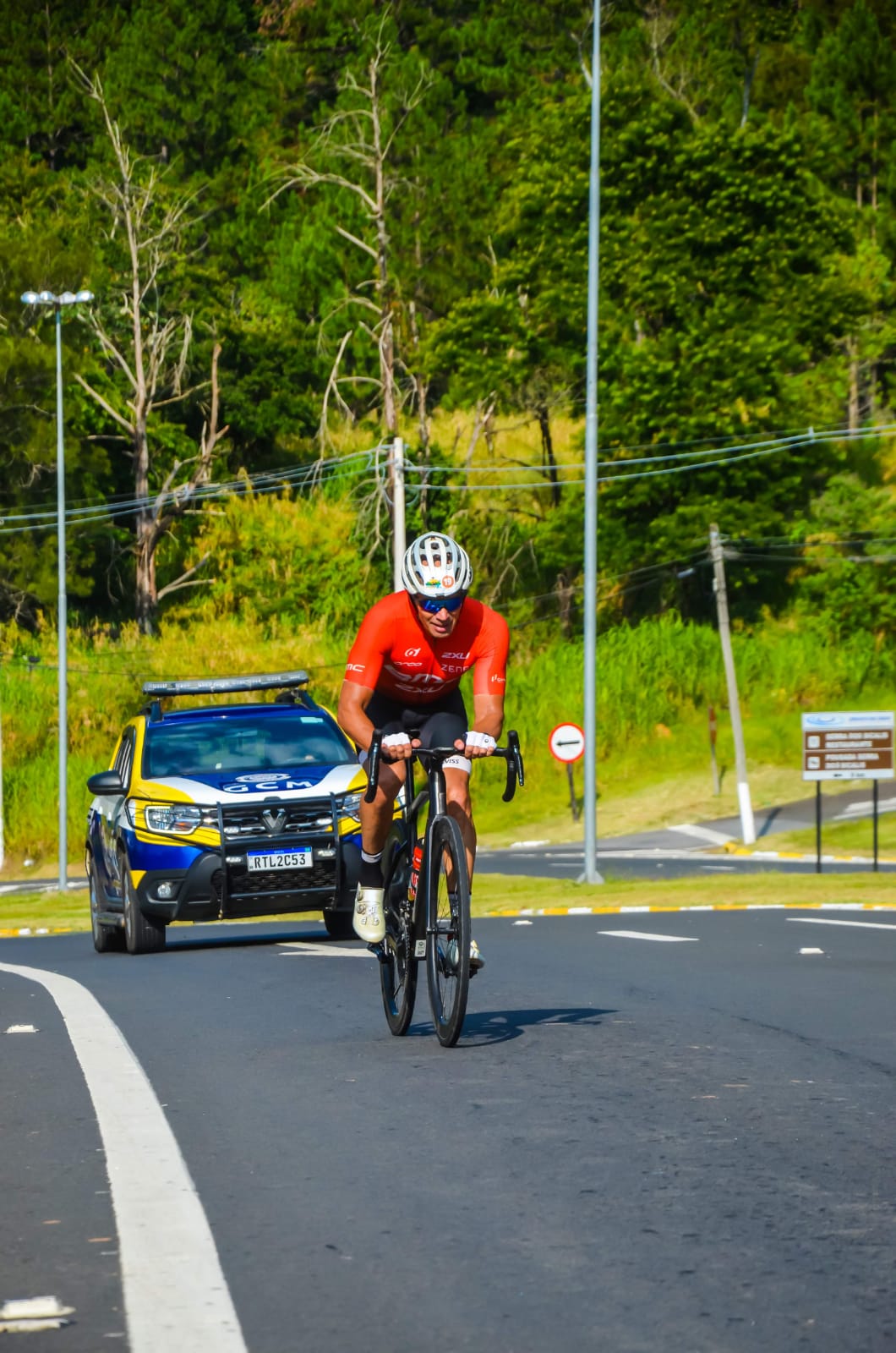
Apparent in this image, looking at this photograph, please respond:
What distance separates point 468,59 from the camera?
79.3 m

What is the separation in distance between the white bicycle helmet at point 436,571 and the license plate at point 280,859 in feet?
24.6

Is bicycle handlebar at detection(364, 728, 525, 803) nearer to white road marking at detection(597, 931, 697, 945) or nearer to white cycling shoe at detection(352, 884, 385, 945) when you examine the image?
white cycling shoe at detection(352, 884, 385, 945)

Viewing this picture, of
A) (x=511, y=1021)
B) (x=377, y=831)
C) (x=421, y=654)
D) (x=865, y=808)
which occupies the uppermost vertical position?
(x=421, y=654)

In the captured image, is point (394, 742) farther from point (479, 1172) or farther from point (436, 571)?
point (479, 1172)

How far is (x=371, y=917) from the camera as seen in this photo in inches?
360

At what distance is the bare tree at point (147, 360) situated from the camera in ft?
223

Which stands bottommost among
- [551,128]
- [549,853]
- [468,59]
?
[549,853]

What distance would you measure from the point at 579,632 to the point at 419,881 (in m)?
58.5

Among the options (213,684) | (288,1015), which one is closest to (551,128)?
(213,684)

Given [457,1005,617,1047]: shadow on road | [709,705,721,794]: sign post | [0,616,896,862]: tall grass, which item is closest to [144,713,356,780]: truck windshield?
[457,1005,617,1047]: shadow on road

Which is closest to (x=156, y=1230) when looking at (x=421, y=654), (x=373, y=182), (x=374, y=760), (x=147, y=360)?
(x=374, y=760)

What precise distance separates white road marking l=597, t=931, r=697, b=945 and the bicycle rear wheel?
19.5ft

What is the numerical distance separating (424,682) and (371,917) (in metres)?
1.02

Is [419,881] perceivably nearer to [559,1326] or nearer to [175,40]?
[559,1326]
